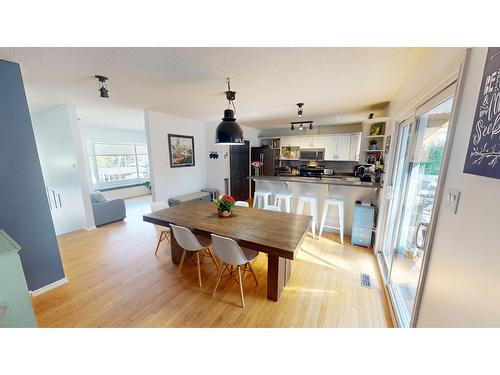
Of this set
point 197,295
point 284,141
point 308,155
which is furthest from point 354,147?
point 197,295

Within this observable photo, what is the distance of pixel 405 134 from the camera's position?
2158 mm

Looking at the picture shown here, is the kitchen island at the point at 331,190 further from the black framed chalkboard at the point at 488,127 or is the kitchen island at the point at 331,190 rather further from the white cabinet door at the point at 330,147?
the white cabinet door at the point at 330,147

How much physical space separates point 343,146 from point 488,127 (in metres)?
5.17

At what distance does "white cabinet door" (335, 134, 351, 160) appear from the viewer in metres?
5.32

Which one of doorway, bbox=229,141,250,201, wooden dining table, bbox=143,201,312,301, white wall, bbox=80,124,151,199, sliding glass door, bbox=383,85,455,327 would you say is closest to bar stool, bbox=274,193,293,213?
wooden dining table, bbox=143,201,312,301

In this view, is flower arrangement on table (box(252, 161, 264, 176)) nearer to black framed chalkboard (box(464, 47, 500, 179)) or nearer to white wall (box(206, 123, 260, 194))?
white wall (box(206, 123, 260, 194))

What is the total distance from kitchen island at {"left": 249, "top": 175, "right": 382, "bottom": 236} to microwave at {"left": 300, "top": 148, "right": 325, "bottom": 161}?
95.9 inches

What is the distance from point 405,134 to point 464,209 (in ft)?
5.78

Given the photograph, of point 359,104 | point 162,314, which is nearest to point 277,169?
point 359,104

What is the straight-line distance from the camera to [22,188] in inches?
72.0

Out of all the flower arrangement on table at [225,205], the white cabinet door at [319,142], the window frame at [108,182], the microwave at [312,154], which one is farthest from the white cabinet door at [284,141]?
the flower arrangement on table at [225,205]

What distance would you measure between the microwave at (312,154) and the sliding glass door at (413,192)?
3406mm

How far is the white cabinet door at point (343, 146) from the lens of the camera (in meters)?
5.32
